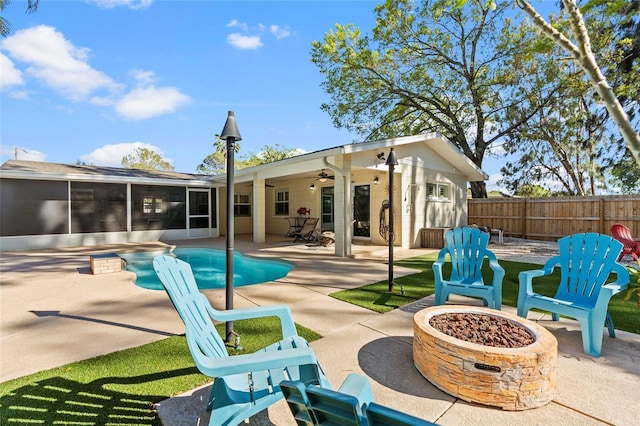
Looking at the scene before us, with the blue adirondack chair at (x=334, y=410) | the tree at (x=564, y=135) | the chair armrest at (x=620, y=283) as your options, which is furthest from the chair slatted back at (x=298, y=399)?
the tree at (x=564, y=135)

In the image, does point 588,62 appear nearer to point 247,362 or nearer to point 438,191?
point 247,362

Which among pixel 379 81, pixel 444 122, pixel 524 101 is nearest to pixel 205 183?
pixel 379 81

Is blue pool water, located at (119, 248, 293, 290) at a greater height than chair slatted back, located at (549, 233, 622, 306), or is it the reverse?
chair slatted back, located at (549, 233, 622, 306)

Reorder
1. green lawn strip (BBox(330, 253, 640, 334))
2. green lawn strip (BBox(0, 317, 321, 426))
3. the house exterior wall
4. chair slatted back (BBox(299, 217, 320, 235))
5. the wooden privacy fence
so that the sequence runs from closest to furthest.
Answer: green lawn strip (BBox(0, 317, 321, 426)) → green lawn strip (BBox(330, 253, 640, 334)) → the house exterior wall → the wooden privacy fence → chair slatted back (BBox(299, 217, 320, 235))

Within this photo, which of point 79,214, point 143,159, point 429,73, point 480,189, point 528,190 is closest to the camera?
point 79,214

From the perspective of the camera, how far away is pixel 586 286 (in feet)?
11.5

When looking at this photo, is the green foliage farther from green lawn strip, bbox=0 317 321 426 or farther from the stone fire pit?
green lawn strip, bbox=0 317 321 426

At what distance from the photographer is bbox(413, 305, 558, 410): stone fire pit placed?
219 centimetres

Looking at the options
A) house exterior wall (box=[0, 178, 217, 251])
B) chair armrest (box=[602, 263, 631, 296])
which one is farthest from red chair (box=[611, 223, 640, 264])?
house exterior wall (box=[0, 178, 217, 251])

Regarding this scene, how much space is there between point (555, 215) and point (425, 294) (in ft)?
38.0

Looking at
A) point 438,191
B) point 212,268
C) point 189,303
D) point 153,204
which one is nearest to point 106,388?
point 189,303

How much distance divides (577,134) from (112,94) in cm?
2827

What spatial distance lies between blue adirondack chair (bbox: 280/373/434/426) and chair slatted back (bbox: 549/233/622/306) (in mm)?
3506

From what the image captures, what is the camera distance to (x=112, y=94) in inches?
787
